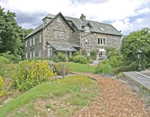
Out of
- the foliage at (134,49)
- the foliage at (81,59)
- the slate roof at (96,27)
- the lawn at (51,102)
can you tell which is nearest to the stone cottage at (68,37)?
the slate roof at (96,27)

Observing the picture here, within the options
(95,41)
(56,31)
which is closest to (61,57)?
(56,31)

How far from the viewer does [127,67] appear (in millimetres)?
11805

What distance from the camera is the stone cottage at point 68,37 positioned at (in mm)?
26359

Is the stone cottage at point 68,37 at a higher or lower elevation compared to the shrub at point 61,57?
Answer: higher

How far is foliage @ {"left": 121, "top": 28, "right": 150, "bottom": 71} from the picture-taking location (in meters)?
12.1

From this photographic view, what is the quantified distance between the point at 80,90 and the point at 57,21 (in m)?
23.2

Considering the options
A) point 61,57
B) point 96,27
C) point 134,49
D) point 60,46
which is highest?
point 96,27

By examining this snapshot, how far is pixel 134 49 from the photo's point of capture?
12188 millimetres

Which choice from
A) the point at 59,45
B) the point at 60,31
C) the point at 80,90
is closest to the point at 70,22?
the point at 60,31

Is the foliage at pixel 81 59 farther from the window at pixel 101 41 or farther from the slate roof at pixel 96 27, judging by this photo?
the window at pixel 101 41

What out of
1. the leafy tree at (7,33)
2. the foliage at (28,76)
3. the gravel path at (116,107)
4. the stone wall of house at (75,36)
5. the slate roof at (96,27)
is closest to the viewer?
the gravel path at (116,107)

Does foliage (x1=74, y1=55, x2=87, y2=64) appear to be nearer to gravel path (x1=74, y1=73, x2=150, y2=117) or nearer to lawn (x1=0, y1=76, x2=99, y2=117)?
lawn (x1=0, y1=76, x2=99, y2=117)

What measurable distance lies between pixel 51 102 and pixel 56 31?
23902mm

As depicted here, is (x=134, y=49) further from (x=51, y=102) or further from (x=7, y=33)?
(x=7, y=33)
